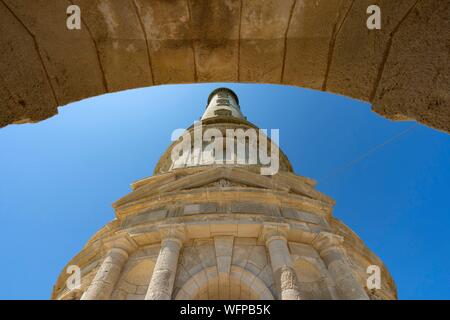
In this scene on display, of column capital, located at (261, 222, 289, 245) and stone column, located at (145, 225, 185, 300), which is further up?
column capital, located at (261, 222, 289, 245)

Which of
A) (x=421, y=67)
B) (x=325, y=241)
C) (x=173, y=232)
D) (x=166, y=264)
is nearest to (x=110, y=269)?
(x=166, y=264)

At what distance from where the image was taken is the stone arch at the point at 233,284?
9477 millimetres

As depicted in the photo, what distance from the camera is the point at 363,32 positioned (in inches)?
126

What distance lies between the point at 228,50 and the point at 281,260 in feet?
25.4

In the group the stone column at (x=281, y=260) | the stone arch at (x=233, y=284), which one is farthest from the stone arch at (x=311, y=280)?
the stone arch at (x=233, y=284)

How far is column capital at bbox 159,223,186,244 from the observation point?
10797 millimetres

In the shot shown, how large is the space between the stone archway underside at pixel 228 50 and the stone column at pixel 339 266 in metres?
7.80

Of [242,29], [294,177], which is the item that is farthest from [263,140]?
[242,29]

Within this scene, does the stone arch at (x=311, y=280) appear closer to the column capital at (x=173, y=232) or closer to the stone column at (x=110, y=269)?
the column capital at (x=173, y=232)

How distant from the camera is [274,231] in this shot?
35.7 feet

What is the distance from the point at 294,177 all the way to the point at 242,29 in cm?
1282

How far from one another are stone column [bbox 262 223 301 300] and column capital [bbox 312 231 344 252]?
1.32 meters

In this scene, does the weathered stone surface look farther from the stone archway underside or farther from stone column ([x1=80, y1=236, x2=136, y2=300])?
stone column ([x1=80, y1=236, x2=136, y2=300])

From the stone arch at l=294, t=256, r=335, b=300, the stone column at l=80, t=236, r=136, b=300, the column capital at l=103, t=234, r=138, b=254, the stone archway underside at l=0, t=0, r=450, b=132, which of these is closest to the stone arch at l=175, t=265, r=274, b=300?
the stone arch at l=294, t=256, r=335, b=300
